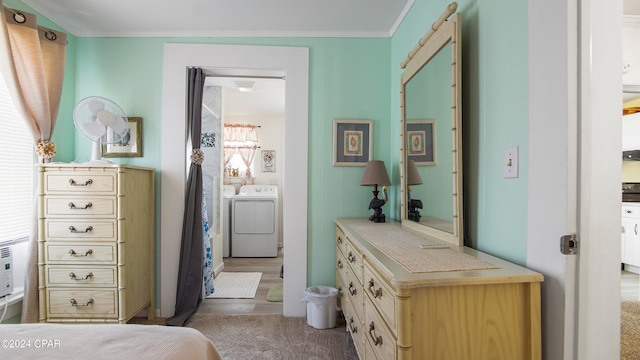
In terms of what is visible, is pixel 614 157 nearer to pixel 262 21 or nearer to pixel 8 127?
pixel 262 21

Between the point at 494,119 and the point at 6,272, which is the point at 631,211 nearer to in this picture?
the point at 494,119

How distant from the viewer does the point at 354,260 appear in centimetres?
175

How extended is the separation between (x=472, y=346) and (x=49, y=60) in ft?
9.93

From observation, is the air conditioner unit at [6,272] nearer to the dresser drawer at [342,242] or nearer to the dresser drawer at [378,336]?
the dresser drawer at [342,242]

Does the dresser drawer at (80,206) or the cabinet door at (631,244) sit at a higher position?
the dresser drawer at (80,206)

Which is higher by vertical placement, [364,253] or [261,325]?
[364,253]

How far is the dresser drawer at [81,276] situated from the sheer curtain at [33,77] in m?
0.11

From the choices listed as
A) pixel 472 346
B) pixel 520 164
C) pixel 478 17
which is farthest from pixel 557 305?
pixel 478 17

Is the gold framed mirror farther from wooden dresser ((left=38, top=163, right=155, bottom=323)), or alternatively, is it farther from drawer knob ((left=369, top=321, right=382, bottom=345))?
wooden dresser ((left=38, top=163, right=155, bottom=323))

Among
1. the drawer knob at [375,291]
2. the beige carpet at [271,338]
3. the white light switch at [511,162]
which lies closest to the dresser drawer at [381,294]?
the drawer knob at [375,291]

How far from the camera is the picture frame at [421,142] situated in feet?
5.69

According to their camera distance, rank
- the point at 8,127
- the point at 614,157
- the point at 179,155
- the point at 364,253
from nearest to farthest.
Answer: the point at 614,157
the point at 364,253
the point at 8,127
the point at 179,155

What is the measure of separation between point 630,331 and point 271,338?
2395mm

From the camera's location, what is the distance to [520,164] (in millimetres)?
1155
